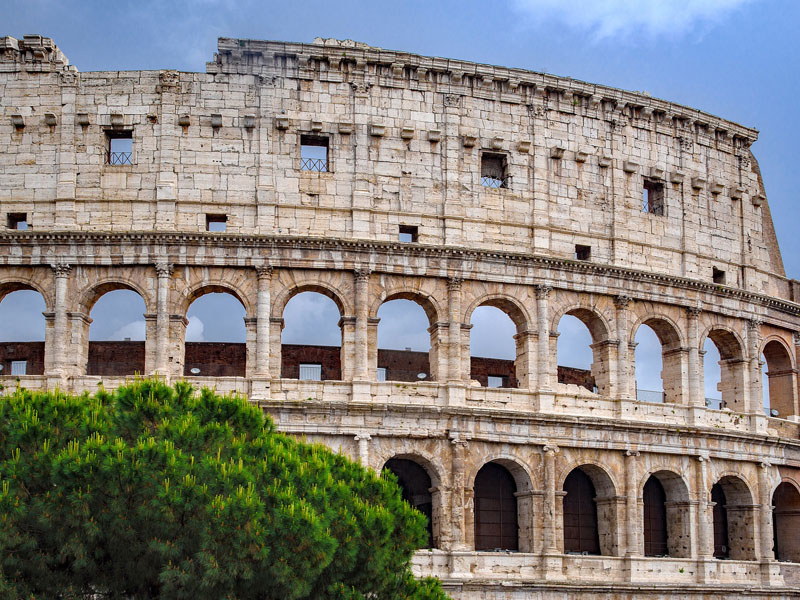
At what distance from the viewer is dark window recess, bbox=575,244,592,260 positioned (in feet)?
105

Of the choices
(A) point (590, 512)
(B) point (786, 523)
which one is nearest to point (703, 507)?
(A) point (590, 512)

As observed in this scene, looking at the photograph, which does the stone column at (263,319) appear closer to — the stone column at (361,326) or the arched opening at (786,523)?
the stone column at (361,326)

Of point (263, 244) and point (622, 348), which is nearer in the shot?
point (263, 244)

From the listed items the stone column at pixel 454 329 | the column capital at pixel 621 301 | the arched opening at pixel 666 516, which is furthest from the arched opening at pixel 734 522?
the stone column at pixel 454 329

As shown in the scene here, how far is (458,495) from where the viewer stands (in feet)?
93.8

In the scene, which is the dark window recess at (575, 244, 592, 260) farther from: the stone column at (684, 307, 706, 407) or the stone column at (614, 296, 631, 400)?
the stone column at (684, 307, 706, 407)

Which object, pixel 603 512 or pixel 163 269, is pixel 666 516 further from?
pixel 163 269

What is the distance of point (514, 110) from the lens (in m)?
32.1

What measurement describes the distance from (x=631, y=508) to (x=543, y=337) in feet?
16.2

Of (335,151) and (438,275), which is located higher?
(335,151)

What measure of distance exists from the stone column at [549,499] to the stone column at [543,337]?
180 cm

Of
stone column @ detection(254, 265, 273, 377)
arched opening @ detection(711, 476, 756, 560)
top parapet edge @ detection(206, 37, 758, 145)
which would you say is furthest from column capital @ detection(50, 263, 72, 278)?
arched opening @ detection(711, 476, 756, 560)

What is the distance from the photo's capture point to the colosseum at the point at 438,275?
2897 cm

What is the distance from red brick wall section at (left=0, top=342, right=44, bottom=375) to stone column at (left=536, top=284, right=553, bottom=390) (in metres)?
13.8
